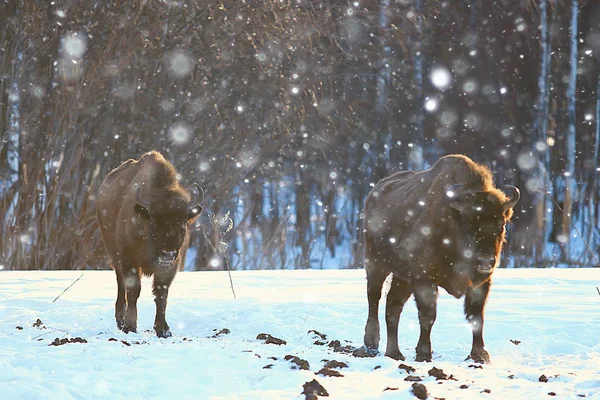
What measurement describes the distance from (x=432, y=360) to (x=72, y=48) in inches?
498

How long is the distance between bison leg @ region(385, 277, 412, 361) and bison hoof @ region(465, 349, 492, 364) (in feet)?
2.08

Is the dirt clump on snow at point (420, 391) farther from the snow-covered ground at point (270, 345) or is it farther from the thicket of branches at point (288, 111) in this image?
the thicket of branches at point (288, 111)

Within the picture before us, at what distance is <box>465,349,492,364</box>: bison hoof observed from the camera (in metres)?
7.25

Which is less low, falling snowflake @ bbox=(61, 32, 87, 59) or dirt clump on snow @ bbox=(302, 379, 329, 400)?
falling snowflake @ bbox=(61, 32, 87, 59)

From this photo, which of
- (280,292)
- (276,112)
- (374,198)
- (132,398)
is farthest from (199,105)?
(132,398)

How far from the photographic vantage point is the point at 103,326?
9250 mm

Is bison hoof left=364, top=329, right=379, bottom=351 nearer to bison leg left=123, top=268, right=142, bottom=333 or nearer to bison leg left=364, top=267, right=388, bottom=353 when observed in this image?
bison leg left=364, top=267, right=388, bottom=353

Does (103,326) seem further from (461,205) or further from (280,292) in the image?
(461,205)

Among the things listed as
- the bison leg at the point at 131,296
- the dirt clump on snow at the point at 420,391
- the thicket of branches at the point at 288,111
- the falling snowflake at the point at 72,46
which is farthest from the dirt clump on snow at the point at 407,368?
the falling snowflake at the point at 72,46

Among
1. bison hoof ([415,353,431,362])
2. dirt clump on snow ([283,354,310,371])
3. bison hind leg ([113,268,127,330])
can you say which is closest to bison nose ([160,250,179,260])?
bison hind leg ([113,268,127,330])

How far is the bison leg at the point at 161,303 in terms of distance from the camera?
8500mm

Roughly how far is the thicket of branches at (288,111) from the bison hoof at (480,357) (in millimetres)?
7976

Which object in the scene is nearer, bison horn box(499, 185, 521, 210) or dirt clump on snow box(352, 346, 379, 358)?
bison horn box(499, 185, 521, 210)

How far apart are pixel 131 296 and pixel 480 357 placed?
3.78 meters
